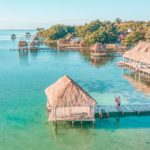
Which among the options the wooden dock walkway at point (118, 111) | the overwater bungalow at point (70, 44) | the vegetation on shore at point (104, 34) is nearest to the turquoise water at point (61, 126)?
the wooden dock walkway at point (118, 111)

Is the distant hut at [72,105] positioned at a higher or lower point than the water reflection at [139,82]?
higher

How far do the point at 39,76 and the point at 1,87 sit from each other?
26.5 ft

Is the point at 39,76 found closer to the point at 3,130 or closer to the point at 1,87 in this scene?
the point at 1,87

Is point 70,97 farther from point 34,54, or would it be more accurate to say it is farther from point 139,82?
point 34,54

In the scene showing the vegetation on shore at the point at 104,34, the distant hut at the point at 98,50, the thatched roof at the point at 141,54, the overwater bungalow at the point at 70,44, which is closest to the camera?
the thatched roof at the point at 141,54

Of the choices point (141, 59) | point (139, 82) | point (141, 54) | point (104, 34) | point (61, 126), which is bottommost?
point (61, 126)

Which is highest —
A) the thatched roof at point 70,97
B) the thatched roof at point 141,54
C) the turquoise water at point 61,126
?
the thatched roof at point 141,54

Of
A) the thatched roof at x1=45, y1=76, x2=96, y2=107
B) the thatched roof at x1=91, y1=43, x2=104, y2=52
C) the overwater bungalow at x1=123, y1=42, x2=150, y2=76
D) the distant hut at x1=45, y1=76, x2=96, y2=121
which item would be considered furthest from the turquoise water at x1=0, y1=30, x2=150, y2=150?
the thatched roof at x1=91, y1=43, x2=104, y2=52

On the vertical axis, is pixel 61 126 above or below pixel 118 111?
below

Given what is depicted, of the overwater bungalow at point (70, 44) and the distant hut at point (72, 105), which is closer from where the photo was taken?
the distant hut at point (72, 105)

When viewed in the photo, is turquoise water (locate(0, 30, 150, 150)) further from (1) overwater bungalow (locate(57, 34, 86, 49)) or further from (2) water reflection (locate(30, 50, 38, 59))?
(1) overwater bungalow (locate(57, 34, 86, 49))

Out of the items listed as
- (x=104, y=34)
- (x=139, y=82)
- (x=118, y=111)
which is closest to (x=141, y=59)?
(x=139, y=82)

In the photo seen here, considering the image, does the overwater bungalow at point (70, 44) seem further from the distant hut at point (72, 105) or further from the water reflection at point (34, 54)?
the distant hut at point (72, 105)

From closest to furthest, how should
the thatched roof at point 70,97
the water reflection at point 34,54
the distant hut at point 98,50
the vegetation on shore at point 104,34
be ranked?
the thatched roof at point 70,97, the distant hut at point 98,50, the water reflection at point 34,54, the vegetation on shore at point 104,34
